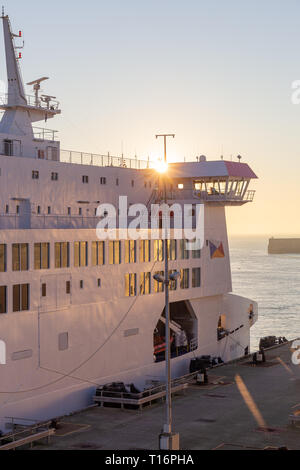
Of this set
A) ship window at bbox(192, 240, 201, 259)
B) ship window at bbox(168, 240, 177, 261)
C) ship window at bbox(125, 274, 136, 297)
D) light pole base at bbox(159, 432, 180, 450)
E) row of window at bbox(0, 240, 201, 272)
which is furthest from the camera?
ship window at bbox(192, 240, 201, 259)

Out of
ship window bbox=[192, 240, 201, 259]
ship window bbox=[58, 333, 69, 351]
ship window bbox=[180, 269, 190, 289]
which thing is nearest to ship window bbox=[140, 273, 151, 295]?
ship window bbox=[180, 269, 190, 289]

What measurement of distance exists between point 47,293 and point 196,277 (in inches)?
581

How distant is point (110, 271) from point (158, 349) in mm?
7826

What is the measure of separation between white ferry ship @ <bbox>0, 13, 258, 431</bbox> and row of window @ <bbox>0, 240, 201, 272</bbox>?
0.18ft

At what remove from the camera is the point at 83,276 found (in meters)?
37.1

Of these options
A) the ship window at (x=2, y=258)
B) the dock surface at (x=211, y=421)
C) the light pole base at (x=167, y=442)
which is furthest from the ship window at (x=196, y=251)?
the light pole base at (x=167, y=442)

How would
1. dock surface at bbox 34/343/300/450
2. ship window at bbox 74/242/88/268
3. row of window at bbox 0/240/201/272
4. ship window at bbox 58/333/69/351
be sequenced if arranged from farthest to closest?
1. ship window at bbox 74/242/88/268
2. ship window at bbox 58/333/69/351
3. row of window at bbox 0/240/201/272
4. dock surface at bbox 34/343/300/450

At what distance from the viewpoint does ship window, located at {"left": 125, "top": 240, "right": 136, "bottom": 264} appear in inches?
1596

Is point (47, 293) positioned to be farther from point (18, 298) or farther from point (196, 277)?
point (196, 277)

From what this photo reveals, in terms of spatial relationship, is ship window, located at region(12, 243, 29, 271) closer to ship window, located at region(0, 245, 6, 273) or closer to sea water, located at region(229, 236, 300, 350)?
ship window, located at region(0, 245, 6, 273)

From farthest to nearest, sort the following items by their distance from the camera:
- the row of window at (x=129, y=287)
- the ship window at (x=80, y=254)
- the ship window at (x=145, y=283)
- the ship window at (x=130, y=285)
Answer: the ship window at (x=145, y=283) → the ship window at (x=130, y=285) → the ship window at (x=80, y=254) → the row of window at (x=129, y=287)

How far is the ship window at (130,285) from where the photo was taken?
40438mm

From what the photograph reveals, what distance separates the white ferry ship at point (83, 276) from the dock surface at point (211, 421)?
2896 mm

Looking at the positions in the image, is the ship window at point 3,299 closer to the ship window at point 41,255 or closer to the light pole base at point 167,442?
the ship window at point 41,255
